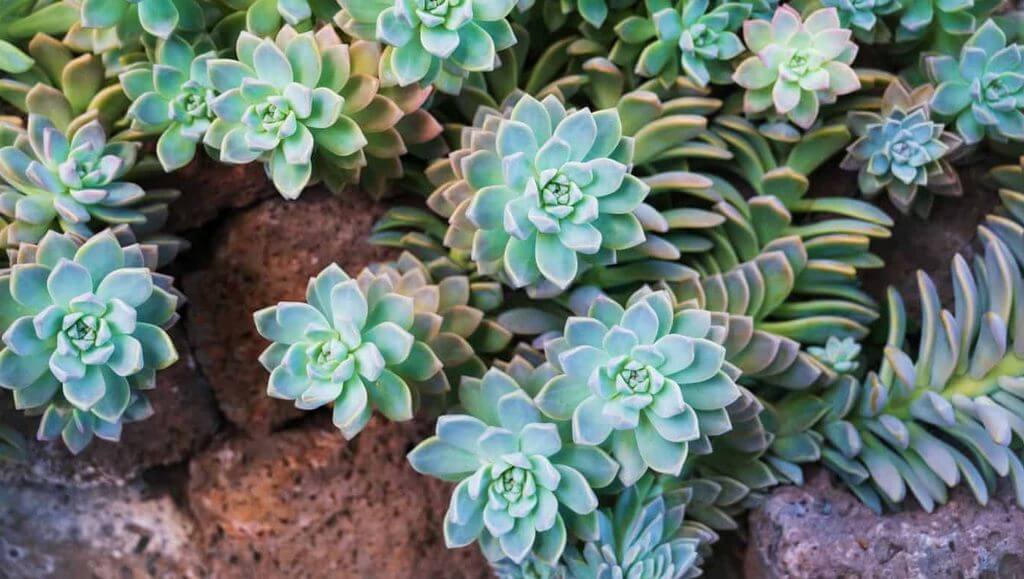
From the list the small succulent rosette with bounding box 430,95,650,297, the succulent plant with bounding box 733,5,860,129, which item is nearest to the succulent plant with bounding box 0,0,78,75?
the small succulent rosette with bounding box 430,95,650,297

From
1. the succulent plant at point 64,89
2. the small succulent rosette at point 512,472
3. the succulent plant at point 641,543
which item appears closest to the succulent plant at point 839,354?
the succulent plant at point 641,543

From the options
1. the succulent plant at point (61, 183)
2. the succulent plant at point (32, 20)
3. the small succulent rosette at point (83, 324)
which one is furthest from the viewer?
the succulent plant at point (32, 20)

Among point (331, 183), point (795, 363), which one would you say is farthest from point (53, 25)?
point (795, 363)

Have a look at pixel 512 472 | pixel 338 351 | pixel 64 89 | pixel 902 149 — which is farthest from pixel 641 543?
pixel 64 89

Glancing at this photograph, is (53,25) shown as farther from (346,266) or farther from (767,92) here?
(767,92)

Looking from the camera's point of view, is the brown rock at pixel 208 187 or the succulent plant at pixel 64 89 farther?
the brown rock at pixel 208 187

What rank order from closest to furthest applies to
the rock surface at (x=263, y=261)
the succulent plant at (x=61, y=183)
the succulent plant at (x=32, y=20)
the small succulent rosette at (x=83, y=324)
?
1. the small succulent rosette at (x=83, y=324)
2. the succulent plant at (x=61, y=183)
3. the succulent plant at (x=32, y=20)
4. the rock surface at (x=263, y=261)

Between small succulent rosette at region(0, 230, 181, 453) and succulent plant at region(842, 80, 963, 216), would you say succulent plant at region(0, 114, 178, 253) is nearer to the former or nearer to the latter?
small succulent rosette at region(0, 230, 181, 453)

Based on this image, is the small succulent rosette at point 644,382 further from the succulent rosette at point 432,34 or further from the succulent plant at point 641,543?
the succulent rosette at point 432,34

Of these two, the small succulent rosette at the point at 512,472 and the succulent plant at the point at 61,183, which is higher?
the succulent plant at the point at 61,183
